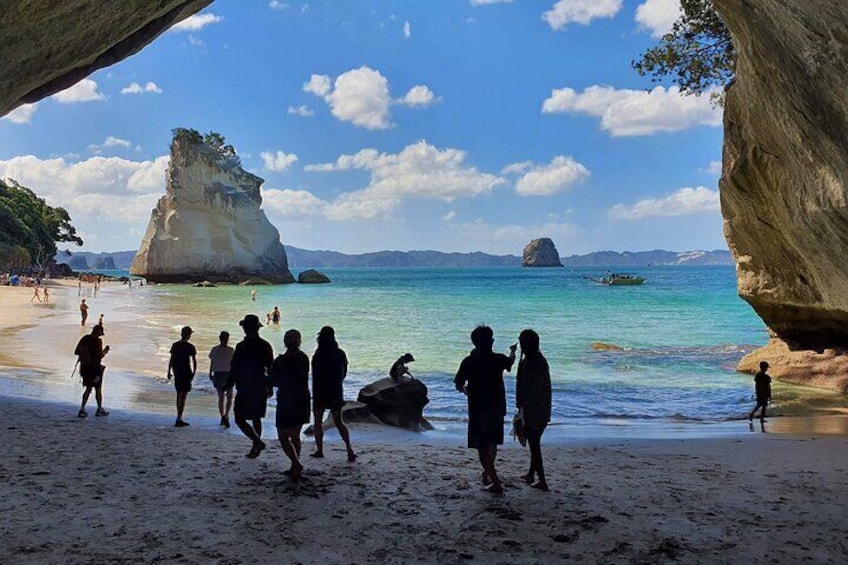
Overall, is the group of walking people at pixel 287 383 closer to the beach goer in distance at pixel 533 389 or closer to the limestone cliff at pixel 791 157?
the beach goer in distance at pixel 533 389

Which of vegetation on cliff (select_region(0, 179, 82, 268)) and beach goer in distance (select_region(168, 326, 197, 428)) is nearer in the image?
beach goer in distance (select_region(168, 326, 197, 428))

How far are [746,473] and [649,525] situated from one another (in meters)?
2.65

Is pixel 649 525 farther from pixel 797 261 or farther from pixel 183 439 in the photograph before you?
pixel 797 261

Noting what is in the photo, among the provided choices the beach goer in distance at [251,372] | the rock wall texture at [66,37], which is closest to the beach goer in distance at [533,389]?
the beach goer in distance at [251,372]

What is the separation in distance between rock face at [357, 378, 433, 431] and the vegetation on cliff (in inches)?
2619

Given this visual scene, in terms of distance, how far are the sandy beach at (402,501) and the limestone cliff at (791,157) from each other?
3305mm

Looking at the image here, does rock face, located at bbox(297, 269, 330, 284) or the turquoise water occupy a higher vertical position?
rock face, located at bbox(297, 269, 330, 284)

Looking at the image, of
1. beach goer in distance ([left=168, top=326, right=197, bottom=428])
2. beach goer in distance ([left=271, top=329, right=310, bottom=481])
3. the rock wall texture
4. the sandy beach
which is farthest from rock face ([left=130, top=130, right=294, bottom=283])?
beach goer in distance ([left=271, top=329, right=310, bottom=481])

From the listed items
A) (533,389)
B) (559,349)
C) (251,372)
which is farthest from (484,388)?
(559,349)

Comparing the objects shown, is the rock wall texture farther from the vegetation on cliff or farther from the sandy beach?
the vegetation on cliff

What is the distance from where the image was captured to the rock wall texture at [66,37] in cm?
508

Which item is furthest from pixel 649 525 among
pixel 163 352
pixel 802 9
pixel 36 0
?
pixel 163 352

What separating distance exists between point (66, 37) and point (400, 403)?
7.03 m

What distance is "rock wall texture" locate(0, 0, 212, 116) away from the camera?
5.08m
